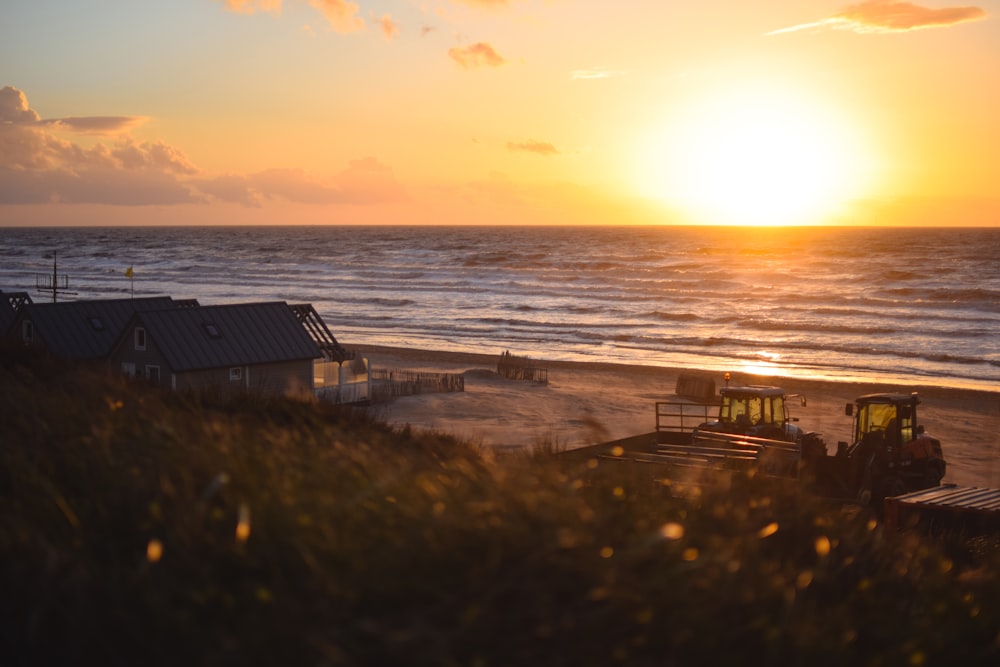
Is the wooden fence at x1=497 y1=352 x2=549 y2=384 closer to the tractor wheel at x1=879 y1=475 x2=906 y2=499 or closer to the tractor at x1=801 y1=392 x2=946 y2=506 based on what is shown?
the tractor at x1=801 y1=392 x2=946 y2=506

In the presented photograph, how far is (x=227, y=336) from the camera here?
3112cm

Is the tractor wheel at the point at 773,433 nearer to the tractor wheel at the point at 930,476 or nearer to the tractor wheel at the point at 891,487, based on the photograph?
the tractor wheel at the point at 891,487

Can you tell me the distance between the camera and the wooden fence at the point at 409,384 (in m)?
37.6

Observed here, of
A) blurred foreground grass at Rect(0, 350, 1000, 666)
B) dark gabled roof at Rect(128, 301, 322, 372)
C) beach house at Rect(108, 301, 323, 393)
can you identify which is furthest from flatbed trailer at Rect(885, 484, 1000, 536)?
dark gabled roof at Rect(128, 301, 322, 372)

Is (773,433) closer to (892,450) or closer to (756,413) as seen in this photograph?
(756,413)

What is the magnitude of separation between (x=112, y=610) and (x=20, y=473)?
7.08ft

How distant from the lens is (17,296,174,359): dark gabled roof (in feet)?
103

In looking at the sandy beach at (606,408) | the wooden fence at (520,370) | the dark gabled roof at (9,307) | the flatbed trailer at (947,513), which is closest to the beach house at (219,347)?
the sandy beach at (606,408)

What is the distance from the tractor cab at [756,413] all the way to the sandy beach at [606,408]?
13.1 feet

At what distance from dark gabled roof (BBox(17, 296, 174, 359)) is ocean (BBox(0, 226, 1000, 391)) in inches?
914

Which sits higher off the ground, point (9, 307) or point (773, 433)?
point (9, 307)

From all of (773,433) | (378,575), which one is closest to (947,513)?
(773,433)

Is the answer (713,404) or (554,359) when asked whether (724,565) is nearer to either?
(713,404)

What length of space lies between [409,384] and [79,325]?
12050 mm
